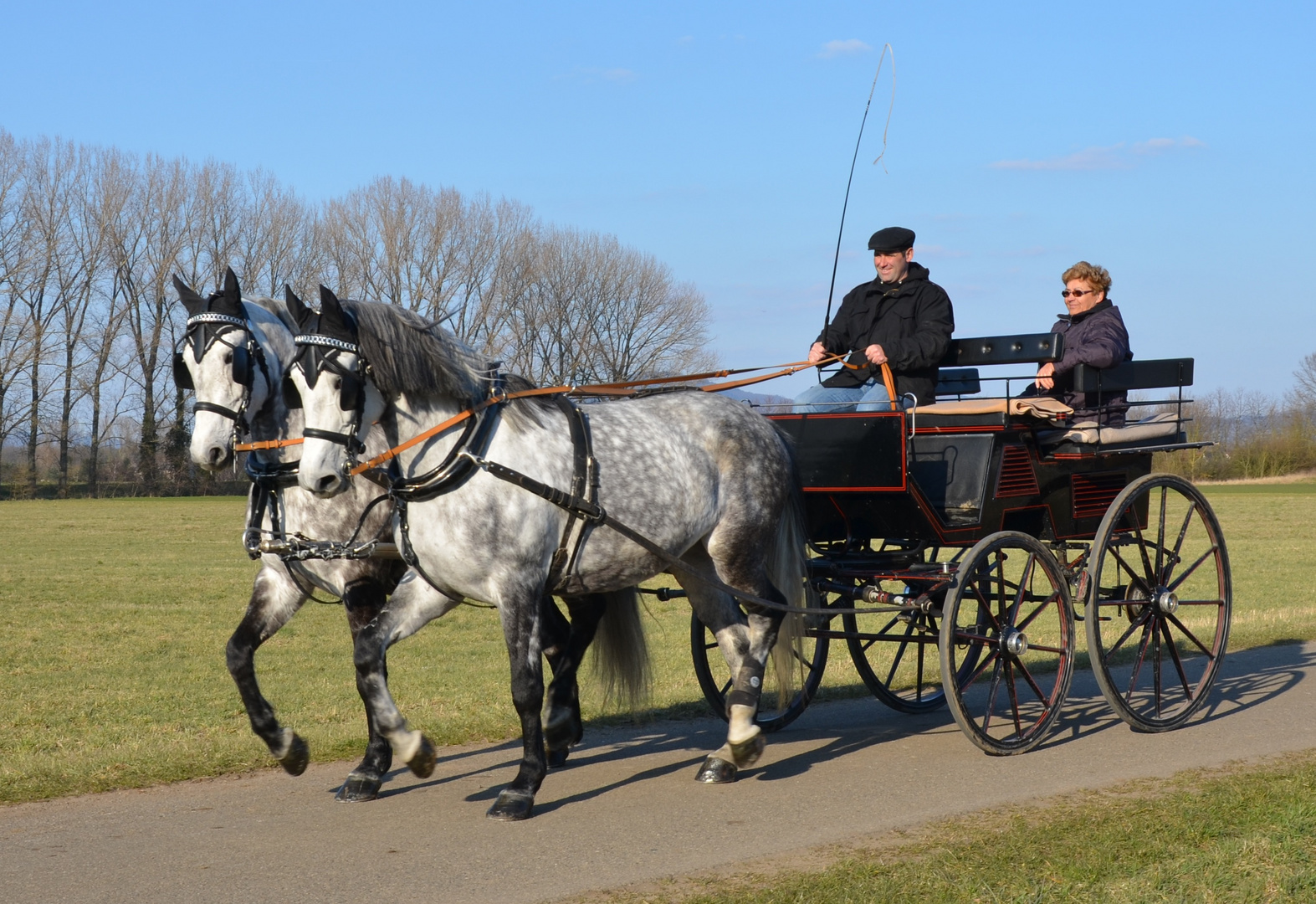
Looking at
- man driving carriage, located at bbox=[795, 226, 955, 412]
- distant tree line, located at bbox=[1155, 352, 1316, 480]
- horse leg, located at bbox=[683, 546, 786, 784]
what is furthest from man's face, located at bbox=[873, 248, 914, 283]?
distant tree line, located at bbox=[1155, 352, 1316, 480]

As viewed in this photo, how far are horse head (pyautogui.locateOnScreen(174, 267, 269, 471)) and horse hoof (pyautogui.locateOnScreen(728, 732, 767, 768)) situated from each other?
2.61m

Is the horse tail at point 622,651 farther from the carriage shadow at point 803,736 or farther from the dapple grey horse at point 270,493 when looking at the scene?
the dapple grey horse at point 270,493

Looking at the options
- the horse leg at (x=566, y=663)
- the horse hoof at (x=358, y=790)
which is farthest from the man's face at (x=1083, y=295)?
the horse hoof at (x=358, y=790)

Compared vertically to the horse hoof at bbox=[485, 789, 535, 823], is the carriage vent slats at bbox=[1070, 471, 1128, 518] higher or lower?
higher

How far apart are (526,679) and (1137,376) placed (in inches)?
155

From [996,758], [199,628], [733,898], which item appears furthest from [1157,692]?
[199,628]

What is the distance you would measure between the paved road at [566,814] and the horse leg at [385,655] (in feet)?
0.90

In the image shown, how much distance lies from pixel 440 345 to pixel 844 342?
108 inches

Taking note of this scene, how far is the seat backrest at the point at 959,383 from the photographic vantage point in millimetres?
7715

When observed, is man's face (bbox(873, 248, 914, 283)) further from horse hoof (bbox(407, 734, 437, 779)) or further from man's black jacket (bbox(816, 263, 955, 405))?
horse hoof (bbox(407, 734, 437, 779))

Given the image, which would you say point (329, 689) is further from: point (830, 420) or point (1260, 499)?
point (1260, 499)

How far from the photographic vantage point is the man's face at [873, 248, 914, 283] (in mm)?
7188

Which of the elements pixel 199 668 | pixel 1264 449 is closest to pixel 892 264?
pixel 199 668

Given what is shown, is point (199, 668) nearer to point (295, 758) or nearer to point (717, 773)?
point (295, 758)
